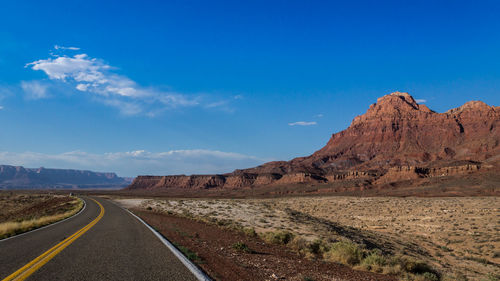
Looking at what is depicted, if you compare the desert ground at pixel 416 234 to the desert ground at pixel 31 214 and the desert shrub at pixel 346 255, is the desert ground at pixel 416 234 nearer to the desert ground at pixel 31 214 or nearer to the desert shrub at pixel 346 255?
the desert shrub at pixel 346 255

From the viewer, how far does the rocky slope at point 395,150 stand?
103 m

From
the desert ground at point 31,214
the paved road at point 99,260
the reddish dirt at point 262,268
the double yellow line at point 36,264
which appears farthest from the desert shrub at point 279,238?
the desert ground at point 31,214

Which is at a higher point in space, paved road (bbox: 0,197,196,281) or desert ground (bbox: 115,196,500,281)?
paved road (bbox: 0,197,196,281)

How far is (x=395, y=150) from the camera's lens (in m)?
141

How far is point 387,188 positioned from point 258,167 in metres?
99.0

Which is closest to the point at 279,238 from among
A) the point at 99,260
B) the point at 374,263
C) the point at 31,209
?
the point at 374,263

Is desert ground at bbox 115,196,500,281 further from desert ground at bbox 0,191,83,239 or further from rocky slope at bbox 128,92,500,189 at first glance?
rocky slope at bbox 128,92,500,189

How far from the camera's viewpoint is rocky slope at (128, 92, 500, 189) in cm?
10331

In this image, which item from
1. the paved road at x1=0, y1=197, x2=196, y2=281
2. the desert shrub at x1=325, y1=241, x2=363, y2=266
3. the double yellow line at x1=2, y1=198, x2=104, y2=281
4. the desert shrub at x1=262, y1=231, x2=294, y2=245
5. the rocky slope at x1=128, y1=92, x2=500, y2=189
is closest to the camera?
the double yellow line at x1=2, y1=198, x2=104, y2=281

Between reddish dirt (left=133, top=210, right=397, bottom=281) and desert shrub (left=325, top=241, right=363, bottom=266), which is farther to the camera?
desert shrub (left=325, top=241, right=363, bottom=266)

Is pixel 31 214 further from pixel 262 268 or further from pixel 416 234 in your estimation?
pixel 416 234

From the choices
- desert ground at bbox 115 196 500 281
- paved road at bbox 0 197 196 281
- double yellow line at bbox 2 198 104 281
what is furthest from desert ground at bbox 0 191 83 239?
desert ground at bbox 115 196 500 281

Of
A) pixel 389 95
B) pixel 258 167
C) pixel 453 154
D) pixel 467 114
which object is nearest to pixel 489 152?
pixel 453 154

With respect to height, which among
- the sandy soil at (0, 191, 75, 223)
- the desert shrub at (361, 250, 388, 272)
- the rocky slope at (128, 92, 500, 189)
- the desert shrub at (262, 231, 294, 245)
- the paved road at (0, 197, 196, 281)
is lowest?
the sandy soil at (0, 191, 75, 223)
